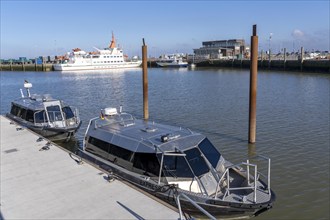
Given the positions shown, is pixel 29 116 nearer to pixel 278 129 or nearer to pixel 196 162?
pixel 196 162

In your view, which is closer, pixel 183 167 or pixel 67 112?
pixel 183 167

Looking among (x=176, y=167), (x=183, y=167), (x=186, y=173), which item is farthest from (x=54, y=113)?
(x=186, y=173)

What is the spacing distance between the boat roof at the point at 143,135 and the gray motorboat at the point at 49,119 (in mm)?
5654

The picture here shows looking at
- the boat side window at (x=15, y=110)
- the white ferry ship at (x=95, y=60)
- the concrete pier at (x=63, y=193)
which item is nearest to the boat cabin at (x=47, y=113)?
the boat side window at (x=15, y=110)

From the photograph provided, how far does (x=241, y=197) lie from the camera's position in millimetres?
9539

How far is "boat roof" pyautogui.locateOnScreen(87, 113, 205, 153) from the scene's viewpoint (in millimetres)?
10578

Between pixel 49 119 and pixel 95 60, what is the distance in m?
96.3

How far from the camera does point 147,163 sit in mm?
10672

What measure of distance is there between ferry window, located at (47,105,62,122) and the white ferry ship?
310 ft

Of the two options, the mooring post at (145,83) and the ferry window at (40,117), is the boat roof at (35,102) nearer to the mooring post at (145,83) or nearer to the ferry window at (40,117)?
the ferry window at (40,117)

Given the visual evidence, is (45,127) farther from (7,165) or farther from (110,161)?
(110,161)

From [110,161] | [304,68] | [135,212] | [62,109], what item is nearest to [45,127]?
[62,109]

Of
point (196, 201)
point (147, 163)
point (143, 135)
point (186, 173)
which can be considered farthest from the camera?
point (143, 135)

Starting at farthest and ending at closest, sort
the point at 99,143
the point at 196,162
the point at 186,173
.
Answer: the point at 99,143, the point at 196,162, the point at 186,173
